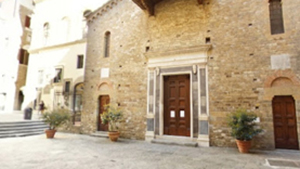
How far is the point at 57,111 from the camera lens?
8211 millimetres

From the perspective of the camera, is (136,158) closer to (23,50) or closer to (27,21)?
(23,50)

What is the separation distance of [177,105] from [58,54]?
39.9 ft

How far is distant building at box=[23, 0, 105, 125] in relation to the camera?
14.0m

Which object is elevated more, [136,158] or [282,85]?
[282,85]

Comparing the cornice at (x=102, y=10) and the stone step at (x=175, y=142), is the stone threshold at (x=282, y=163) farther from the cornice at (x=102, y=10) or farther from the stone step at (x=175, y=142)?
the cornice at (x=102, y=10)

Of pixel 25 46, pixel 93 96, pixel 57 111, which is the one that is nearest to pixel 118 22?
pixel 93 96

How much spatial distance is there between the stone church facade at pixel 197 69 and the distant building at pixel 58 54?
544 cm

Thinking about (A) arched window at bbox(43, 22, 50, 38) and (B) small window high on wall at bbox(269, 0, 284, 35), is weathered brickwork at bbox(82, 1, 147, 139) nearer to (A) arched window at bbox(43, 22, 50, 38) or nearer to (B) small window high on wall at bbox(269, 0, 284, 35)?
(B) small window high on wall at bbox(269, 0, 284, 35)

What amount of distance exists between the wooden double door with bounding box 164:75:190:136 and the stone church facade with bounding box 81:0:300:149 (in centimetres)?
4

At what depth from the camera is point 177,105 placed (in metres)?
7.29

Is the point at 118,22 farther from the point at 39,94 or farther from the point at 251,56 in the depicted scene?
the point at 39,94

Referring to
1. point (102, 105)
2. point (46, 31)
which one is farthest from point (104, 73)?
point (46, 31)

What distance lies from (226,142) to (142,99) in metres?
3.66

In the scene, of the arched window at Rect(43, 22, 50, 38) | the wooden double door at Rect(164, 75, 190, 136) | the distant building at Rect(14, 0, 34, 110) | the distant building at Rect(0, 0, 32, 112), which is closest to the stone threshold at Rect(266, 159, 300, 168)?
the wooden double door at Rect(164, 75, 190, 136)
